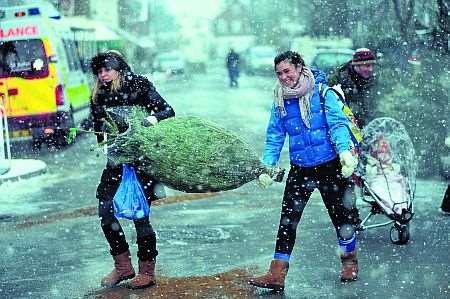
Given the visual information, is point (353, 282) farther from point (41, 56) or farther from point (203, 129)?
point (41, 56)

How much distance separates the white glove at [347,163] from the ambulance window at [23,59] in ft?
36.6

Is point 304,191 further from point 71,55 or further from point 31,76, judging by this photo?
point 71,55

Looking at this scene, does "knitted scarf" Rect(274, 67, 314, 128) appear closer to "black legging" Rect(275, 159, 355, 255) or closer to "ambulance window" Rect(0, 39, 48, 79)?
"black legging" Rect(275, 159, 355, 255)

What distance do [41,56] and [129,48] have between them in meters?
45.8

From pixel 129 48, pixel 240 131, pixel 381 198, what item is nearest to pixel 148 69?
pixel 129 48

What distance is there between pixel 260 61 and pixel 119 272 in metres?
43.4

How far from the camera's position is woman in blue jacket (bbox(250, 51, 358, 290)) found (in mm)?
6098

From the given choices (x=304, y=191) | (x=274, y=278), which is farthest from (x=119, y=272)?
(x=304, y=191)

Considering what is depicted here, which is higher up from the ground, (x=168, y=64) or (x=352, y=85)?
(x=352, y=85)

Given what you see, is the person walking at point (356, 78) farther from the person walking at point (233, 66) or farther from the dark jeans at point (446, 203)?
the person walking at point (233, 66)

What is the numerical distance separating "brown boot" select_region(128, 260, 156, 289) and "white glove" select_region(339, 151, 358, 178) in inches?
61.2

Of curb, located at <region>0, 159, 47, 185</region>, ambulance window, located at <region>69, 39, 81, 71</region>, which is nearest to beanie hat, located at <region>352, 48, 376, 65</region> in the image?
curb, located at <region>0, 159, 47, 185</region>

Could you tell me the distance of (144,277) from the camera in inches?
247

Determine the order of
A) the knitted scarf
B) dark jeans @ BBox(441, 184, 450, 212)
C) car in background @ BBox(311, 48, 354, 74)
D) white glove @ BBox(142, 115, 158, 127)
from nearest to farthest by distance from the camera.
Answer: the knitted scarf
white glove @ BBox(142, 115, 158, 127)
dark jeans @ BBox(441, 184, 450, 212)
car in background @ BBox(311, 48, 354, 74)
